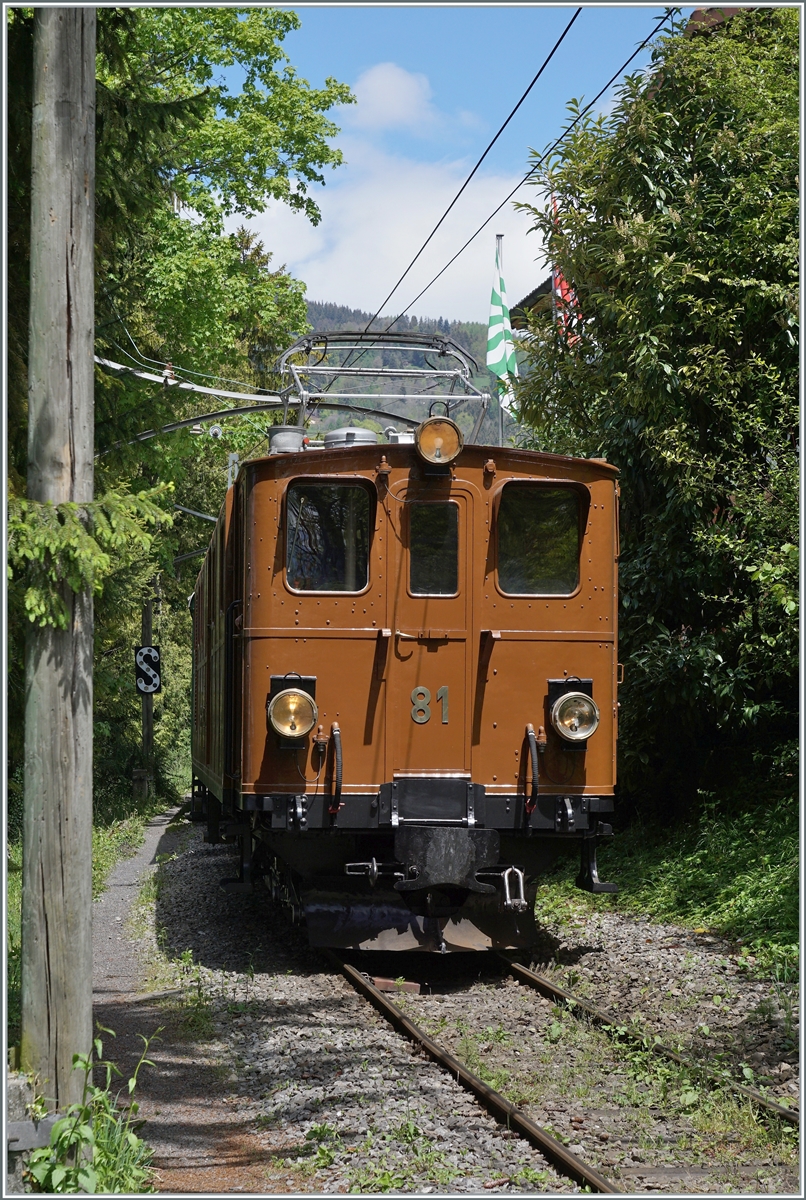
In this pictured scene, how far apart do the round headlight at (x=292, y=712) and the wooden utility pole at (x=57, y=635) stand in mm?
3120

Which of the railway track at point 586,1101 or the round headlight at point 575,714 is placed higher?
the round headlight at point 575,714

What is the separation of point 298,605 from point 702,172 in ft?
23.8

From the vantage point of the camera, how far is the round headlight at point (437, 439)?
829cm

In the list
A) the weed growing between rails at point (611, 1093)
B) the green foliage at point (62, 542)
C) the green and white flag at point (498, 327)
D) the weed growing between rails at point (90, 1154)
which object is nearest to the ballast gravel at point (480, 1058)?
the weed growing between rails at point (611, 1093)

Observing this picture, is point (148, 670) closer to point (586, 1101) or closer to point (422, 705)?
point (422, 705)

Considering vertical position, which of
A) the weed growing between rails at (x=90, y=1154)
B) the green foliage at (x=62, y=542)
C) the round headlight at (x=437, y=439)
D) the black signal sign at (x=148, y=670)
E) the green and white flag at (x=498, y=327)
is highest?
the green and white flag at (x=498, y=327)

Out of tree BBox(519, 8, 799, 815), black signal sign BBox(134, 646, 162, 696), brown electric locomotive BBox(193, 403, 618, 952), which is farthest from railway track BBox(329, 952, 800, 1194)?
black signal sign BBox(134, 646, 162, 696)

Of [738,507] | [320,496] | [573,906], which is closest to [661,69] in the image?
[738,507]

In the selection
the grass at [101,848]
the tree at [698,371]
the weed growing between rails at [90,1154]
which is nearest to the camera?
the weed growing between rails at [90,1154]

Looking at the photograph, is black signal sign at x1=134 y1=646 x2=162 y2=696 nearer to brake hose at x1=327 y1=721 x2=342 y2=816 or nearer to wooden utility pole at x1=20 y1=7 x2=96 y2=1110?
brake hose at x1=327 y1=721 x2=342 y2=816

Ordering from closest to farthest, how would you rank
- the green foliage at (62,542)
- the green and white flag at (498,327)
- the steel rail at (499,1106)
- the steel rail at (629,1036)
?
the green foliage at (62,542), the steel rail at (499,1106), the steel rail at (629,1036), the green and white flag at (498,327)

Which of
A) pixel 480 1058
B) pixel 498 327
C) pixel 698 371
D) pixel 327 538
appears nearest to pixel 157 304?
pixel 498 327

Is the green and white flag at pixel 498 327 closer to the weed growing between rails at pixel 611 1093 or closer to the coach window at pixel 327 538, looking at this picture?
the coach window at pixel 327 538

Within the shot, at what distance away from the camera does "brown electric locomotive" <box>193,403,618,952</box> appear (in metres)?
8.07
